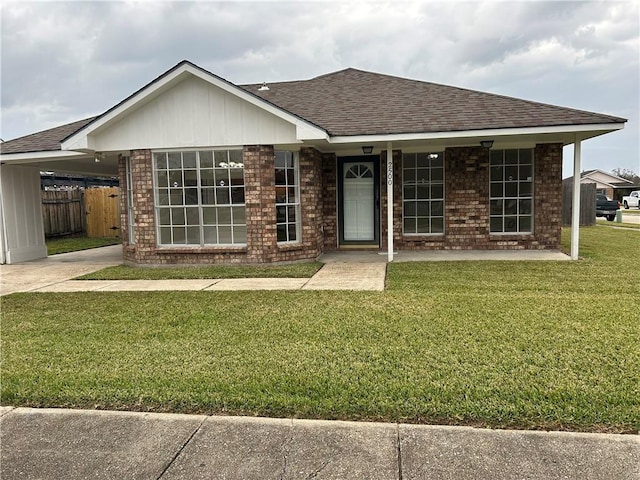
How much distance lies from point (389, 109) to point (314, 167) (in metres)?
2.34

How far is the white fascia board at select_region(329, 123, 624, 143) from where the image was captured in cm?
932

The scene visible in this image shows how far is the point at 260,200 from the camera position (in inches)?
403

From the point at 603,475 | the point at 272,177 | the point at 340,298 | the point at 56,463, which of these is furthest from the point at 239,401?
the point at 272,177

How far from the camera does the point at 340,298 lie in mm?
7000

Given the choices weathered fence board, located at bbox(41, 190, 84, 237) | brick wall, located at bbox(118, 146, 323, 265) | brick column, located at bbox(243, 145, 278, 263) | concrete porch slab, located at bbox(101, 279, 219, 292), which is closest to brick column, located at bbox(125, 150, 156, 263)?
brick wall, located at bbox(118, 146, 323, 265)

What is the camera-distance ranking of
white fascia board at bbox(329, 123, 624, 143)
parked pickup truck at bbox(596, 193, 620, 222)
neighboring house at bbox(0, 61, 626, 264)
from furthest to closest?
parked pickup truck at bbox(596, 193, 620, 222) → neighboring house at bbox(0, 61, 626, 264) → white fascia board at bbox(329, 123, 624, 143)

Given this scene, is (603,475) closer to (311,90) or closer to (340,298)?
(340,298)

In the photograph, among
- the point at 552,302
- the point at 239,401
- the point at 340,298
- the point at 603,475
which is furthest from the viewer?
the point at 340,298

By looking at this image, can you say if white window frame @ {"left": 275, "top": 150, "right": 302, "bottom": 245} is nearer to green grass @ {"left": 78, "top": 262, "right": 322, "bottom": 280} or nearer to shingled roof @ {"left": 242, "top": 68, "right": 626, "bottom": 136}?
green grass @ {"left": 78, "top": 262, "right": 322, "bottom": 280}

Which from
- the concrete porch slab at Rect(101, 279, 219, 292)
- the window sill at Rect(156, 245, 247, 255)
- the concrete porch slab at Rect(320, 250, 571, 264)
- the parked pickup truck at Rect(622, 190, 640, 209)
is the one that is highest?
the parked pickup truck at Rect(622, 190, 640, 209)

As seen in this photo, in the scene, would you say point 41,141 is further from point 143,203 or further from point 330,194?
point 330,194

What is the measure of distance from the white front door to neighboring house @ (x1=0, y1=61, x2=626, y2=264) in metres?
0.03

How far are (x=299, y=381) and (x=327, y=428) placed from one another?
0.76 metres

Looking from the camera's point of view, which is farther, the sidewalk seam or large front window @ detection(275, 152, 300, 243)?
large front window @ detection(275, 152, 300, 243)
